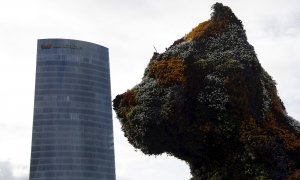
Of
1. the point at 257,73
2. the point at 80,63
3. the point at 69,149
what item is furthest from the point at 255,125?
the point at 80,63

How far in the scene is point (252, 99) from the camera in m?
19.8

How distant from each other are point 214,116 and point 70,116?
13279 cm

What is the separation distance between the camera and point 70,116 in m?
150

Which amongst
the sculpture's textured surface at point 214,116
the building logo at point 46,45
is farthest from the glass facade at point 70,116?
the sculpture's textured surface at point 214,116

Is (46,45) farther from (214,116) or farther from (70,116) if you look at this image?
(214,116)

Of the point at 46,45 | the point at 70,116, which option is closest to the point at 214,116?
the point at 70,116

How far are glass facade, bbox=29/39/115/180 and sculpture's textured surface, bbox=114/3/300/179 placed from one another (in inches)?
4937

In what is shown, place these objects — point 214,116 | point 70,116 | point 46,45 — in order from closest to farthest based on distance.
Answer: point 214,116 → point 70,116 → point 46,45

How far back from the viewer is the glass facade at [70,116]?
144m

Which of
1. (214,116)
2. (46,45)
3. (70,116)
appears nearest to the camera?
(214,116)

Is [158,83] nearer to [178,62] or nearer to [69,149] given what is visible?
[178,62]

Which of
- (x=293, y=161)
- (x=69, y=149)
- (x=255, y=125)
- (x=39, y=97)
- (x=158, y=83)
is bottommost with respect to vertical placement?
(x=293, y=161)

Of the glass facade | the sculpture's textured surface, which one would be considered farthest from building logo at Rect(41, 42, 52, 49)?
the sculpture's textured surface

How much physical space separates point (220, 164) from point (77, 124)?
5187 inches
